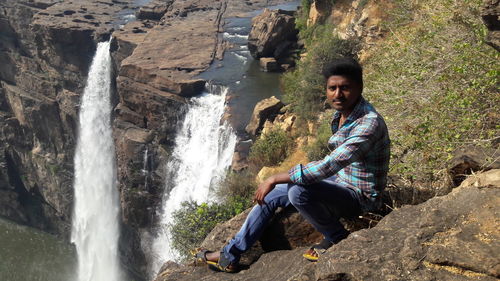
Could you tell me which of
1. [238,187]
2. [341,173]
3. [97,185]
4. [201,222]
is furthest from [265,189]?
[97,185]

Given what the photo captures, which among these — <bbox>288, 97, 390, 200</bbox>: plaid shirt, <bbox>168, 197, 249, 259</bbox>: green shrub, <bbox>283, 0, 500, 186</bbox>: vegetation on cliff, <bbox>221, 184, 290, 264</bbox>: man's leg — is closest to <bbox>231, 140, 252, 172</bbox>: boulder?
<bbox>168, 197, 249, 259</bbox>: green shrub

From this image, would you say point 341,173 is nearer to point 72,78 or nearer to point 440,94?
point 440,94

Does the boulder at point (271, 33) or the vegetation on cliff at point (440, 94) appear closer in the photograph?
the vegetation on cliff at point (440, 94)

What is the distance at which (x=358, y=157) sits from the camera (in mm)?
2951

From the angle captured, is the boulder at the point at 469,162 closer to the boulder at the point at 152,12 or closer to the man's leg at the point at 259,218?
the man's leg at the point at 259,218

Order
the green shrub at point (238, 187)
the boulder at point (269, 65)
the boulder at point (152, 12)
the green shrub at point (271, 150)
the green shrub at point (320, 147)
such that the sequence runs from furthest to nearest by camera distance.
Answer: the boulder at point (152, 12) → the boulder at point (269, 65) → the green shrub at point (271, 150) → the green shrub at point (238, 187) → the green shrub at point (320, 147)

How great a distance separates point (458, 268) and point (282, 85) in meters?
12.7

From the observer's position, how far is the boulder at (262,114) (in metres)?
12.1

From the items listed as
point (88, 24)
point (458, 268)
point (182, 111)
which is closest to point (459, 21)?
point (458, 268)

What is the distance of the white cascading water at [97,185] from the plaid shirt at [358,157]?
16.7 meters

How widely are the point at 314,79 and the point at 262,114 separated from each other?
1.74m

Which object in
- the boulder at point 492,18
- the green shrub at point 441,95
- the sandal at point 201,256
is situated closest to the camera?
→ the boulder at point 492,18

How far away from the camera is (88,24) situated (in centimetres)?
2322

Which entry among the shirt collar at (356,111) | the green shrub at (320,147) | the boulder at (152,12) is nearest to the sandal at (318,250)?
the shirt collar at (356,111)
